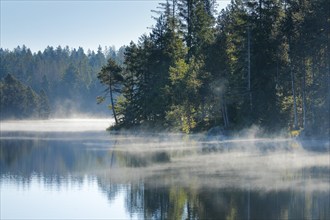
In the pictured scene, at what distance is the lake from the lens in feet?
72.3

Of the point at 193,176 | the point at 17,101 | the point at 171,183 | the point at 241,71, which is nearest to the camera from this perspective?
the point at 171,183

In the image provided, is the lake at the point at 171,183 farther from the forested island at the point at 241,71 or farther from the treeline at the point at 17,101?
the treeline at the point at 17,101

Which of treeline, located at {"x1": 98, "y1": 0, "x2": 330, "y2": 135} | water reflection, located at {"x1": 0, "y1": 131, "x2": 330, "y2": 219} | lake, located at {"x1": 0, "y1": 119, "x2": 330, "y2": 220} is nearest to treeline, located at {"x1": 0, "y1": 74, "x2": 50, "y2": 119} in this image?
treeline, located at {"x1": 98, "y1": 0, "x2": 330, "y2": 135}

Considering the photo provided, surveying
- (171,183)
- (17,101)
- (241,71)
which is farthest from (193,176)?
(17,101)

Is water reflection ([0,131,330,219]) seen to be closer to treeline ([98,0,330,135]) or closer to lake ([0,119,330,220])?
lake ([0,119,330,220])

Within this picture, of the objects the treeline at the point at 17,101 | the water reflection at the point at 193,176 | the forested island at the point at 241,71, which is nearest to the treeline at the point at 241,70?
the forested island at the point at 241,71

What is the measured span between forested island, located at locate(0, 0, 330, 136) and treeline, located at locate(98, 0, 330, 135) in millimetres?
101

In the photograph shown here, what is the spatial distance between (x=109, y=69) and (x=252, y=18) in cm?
3457

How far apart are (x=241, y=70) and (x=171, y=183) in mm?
36584

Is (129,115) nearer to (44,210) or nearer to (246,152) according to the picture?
(246,152)

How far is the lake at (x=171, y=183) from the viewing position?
2205 centimetres

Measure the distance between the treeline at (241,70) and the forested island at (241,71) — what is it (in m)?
0.10

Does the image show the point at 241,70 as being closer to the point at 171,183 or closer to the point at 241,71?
the point at 241,71

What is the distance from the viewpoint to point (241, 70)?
6319 cm
